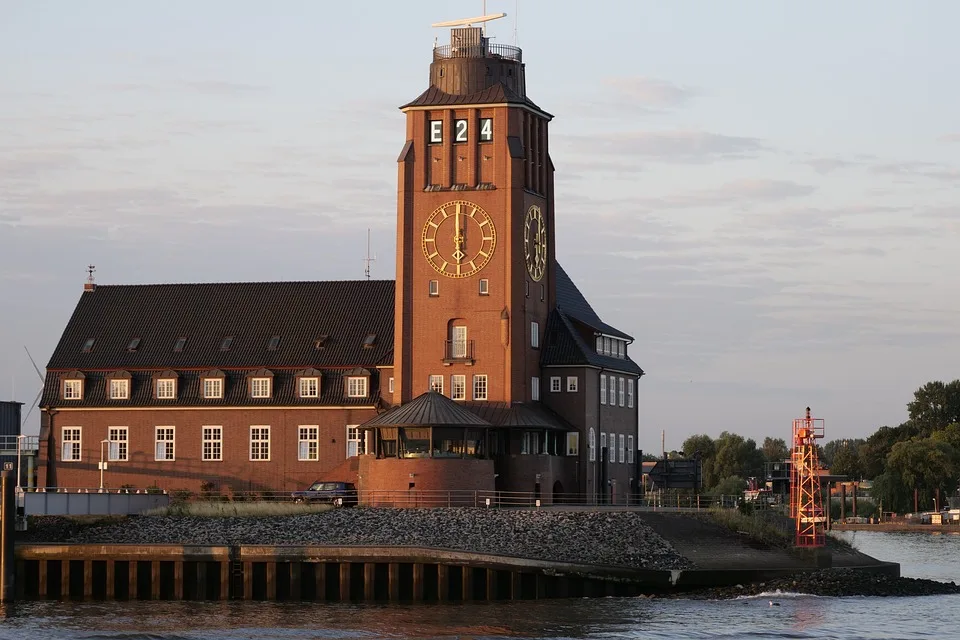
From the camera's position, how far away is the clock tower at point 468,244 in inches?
3388

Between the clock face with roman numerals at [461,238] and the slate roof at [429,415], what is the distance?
6.90 meters

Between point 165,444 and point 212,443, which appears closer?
point 212,443

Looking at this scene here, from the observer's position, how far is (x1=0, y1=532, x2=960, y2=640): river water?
188ft

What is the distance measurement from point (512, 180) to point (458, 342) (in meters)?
8.31

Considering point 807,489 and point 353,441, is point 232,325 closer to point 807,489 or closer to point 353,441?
point 353,441

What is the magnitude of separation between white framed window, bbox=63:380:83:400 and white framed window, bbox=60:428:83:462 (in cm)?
168

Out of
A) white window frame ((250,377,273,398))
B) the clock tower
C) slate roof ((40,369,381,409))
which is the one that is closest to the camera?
the clock tower

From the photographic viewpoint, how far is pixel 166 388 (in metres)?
92.3

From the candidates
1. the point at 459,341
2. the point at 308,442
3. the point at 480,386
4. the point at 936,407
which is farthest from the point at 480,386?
the point at 936,407

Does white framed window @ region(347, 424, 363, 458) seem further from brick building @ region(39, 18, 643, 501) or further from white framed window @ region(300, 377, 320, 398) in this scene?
white framed window @ region(300, 377, 320, 398)

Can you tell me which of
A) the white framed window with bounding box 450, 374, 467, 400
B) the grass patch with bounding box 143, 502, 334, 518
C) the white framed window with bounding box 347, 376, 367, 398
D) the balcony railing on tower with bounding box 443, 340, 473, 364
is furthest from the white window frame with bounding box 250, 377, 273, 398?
the grass patch with bounding box 143, 502, 334, 518

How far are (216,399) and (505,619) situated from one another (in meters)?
34.8

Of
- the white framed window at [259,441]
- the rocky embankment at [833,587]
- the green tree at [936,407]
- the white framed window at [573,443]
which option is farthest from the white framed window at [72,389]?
the green tree at [936,407]

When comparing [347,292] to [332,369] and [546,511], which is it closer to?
[332,369]
